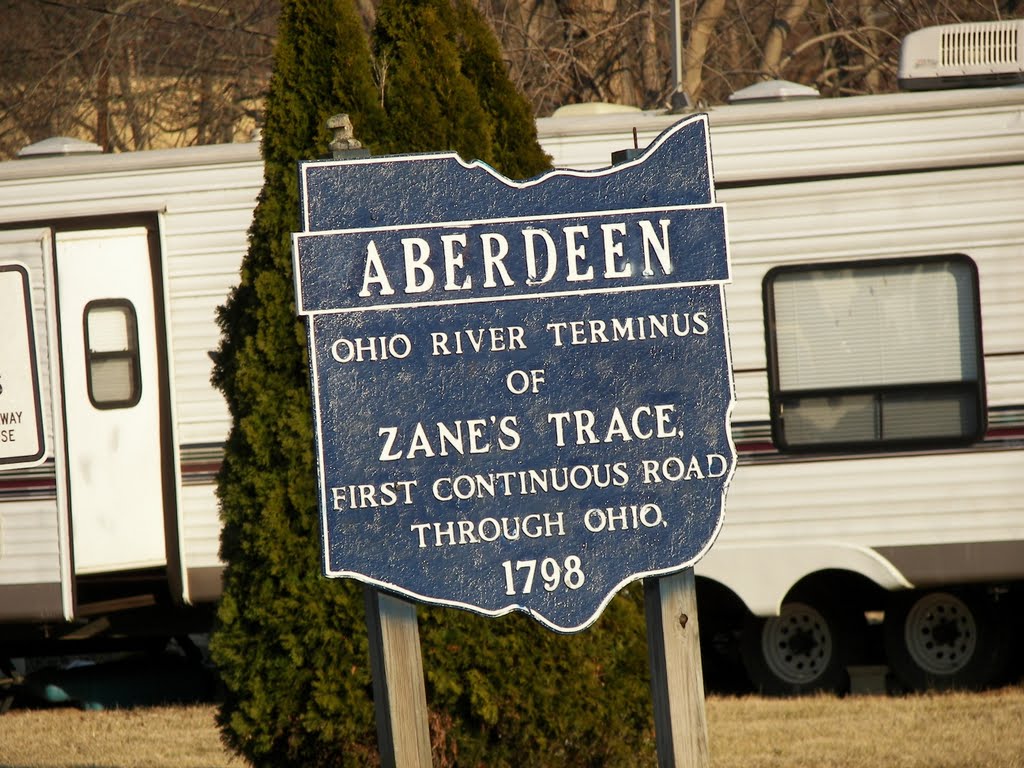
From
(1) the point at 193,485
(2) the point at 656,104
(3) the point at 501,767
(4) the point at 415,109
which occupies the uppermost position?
(2) the point at 656,104

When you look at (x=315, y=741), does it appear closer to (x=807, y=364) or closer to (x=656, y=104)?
(x=807, y=364)

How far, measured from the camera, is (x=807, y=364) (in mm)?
7883

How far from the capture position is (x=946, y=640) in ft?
26.8

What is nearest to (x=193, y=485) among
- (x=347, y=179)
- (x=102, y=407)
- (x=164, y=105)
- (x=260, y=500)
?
(x=102, y=407)

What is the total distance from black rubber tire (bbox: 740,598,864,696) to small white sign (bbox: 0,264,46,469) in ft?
13.9

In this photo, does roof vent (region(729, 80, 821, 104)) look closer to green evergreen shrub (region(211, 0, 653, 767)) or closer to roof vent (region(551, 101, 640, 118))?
roof vent (region(551, 101, 640, 118))

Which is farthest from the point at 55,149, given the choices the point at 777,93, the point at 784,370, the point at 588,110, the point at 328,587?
the point at 328,587

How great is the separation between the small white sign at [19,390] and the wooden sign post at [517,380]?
4.45m

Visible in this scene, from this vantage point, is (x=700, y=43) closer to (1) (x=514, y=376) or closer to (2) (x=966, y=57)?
(2) (x=966, y=57)

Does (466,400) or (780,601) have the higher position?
(466,400)

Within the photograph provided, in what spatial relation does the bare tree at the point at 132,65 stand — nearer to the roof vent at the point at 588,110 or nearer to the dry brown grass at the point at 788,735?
the roof vent at the point at 588,110

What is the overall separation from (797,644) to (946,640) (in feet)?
2.72

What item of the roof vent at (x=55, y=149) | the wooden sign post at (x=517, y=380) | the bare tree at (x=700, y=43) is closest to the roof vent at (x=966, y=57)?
the wooden sign post at (x=517, y=380)

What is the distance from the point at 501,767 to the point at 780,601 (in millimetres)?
3022
